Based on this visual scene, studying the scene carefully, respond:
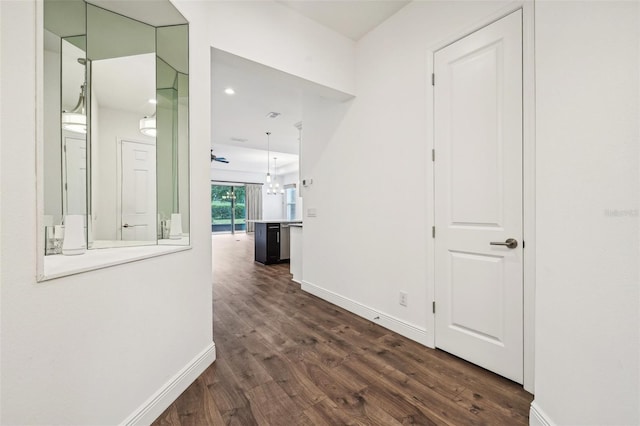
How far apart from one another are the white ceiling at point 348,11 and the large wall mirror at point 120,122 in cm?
128

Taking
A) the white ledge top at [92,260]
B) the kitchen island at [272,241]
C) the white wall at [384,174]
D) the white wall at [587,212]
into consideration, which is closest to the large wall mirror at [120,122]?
the white ledge top at [92,260]

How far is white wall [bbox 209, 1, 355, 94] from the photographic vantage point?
208 cm

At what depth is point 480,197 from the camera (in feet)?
6.22

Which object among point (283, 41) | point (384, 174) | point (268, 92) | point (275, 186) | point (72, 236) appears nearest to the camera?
point (72, 236)

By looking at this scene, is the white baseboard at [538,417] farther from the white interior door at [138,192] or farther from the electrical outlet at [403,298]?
the white interior door at [138,192]

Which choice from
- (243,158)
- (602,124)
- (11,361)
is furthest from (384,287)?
(243,158)

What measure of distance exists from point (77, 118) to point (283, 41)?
1748 millimetres

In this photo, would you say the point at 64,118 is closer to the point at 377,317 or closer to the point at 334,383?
the point at 334,383

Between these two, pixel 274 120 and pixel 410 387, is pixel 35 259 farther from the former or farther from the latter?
pixel 274 120

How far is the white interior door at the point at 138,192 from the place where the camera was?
1801 millimetres

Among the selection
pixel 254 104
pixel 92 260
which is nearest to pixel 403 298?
pixel 92 260

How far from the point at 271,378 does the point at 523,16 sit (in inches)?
115

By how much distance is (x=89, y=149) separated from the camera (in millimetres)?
1592

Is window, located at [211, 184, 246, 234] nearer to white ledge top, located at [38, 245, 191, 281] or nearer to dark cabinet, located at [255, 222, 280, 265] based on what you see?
dark cabinet, located at [255, 222, 280, 265]
